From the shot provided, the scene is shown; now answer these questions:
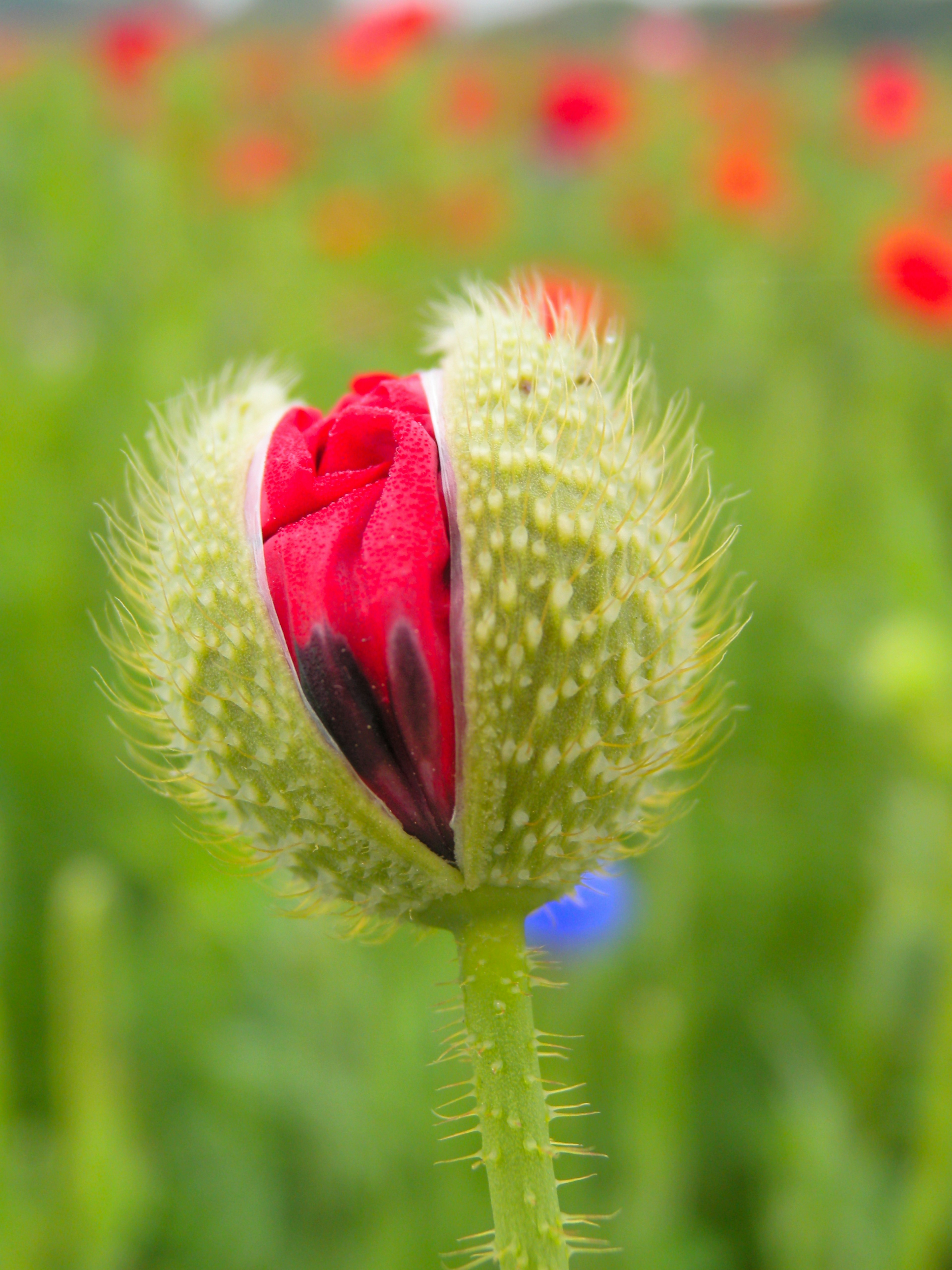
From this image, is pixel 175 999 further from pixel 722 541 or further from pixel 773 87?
pixel 773 87

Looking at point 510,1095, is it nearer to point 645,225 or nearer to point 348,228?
point 348,228

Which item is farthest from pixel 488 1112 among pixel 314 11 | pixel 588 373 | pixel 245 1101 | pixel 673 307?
pixel 314 11

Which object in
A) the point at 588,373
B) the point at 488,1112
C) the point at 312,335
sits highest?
the point at 312,335

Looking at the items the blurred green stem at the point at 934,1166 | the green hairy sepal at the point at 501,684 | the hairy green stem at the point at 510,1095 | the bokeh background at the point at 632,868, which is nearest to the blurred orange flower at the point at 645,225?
the bokeh background at the point at 632,868

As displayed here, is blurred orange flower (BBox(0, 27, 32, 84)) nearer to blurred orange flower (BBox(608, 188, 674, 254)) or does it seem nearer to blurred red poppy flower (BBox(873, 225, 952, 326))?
blurred orange flower (BBox(608, 188, 674, 254))

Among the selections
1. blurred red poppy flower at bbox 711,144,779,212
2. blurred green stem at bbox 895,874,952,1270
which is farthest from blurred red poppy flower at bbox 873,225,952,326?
blurred red poppy flower at bbox 711,144,779,212

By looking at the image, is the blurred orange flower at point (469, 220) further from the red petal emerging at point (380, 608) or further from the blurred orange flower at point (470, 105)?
the red petal emerging at point (380, 608)

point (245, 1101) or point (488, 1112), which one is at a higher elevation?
point (245, 1101)
